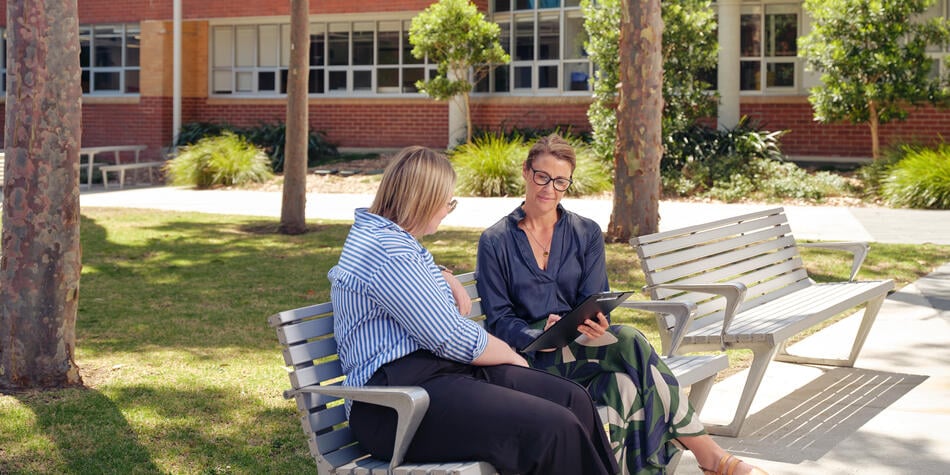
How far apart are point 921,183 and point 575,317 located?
13182 millimetres

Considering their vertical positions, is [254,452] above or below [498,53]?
below

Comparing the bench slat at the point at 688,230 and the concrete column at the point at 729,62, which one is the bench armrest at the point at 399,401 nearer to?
the bench slat at the point at 688,230

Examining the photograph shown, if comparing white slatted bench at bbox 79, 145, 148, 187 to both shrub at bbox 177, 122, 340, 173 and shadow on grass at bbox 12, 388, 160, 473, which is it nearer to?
shrub at bbox 177, 122, 340, 173

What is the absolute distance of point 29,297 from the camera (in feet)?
18.5

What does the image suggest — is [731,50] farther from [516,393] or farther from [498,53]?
[516,393]

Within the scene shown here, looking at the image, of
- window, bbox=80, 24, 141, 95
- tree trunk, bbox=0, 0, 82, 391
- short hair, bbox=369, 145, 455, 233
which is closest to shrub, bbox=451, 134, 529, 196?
tree trunk, bbox=0, 0, 82, 391

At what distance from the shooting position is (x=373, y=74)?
2623cm

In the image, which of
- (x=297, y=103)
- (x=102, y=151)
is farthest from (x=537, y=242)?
(x=102, y=151)

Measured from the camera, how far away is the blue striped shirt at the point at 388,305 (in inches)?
135

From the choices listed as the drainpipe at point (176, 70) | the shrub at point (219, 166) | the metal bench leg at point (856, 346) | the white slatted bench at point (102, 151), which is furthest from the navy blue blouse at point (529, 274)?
the drainpipe at point (176, 70)

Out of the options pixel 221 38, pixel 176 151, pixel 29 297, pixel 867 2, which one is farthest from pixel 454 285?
pixel 221 38

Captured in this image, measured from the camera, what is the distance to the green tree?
18828 millimetres

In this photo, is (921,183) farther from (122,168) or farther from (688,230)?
(122,168)

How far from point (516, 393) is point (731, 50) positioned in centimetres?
1862
